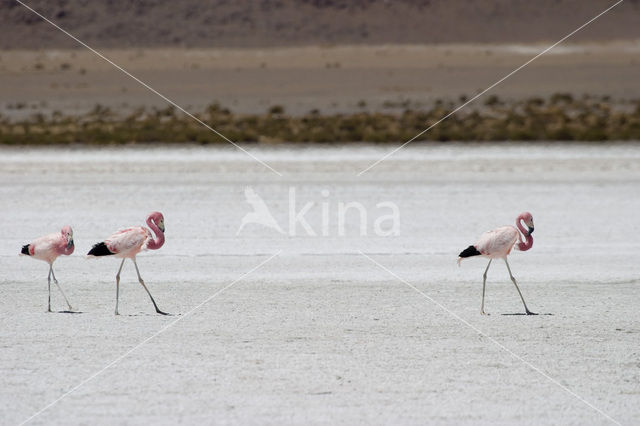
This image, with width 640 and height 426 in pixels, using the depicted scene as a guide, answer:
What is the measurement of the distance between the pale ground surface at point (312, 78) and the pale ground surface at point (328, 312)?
921 inches

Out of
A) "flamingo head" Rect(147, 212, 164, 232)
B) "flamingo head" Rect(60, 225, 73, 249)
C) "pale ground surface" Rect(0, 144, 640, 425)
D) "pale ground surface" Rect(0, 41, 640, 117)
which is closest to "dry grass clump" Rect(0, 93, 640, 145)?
"pale ground surface" Rect(0, 41, 640, 117)

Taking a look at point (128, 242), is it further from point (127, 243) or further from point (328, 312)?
point (328, 312)

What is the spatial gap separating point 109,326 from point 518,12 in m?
110

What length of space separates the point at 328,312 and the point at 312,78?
4986 centimetres

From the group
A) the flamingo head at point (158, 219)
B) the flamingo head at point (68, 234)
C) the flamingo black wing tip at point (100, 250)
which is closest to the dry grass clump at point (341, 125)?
the flamingo head at point (68, 234)

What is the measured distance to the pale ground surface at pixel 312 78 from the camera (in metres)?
45.3

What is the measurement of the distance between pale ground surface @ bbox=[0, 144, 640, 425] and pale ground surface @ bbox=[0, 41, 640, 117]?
23.4 m

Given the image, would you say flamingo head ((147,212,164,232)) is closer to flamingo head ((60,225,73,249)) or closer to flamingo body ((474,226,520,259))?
flamingo head ((60,225,73,249))

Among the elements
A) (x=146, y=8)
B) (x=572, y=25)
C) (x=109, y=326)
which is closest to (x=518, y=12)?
(x=572, y=25)

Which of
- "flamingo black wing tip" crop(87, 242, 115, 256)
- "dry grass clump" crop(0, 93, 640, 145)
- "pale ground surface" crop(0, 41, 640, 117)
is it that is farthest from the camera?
"pale ground surface" crop(0, 41, 640, 117)

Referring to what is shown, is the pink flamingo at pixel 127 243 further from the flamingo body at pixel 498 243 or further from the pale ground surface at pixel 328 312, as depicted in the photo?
the flamingo body at pixel 498 243

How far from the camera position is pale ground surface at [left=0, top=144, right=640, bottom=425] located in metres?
7.15

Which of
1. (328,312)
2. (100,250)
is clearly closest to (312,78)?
(328,312)

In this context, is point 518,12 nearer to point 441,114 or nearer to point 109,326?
point 441,114
